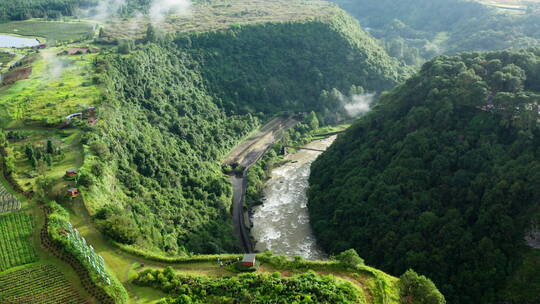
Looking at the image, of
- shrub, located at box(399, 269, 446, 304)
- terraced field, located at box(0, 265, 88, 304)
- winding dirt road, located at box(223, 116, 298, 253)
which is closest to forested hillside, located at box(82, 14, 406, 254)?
winding dirt road, located at box(223, 116, 298, 253)

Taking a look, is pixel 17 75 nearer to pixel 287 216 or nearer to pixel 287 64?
pixel 287 216

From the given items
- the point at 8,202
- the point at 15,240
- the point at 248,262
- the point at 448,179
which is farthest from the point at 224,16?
the point at 248,262

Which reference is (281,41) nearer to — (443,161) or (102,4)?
(102,4)

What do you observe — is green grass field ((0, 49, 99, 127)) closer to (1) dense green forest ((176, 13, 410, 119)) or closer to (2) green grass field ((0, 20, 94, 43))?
(2) green grass field ((0, 20, 94, 43))

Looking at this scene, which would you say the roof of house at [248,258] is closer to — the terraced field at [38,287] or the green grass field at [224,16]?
the terraced field at [38,287]

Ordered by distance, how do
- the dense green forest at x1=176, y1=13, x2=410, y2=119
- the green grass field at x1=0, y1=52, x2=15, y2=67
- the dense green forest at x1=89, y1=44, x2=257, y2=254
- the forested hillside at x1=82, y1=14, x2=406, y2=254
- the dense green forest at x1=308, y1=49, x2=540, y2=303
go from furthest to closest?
the dense green forest at x1=176, y1=13, x2=410, y2=119
the green grass field at x1=0, y1=52, x2=15, y2=67
the forested hillside at x1=82, y1=14, x2=406, y2=254
the dense green forest at x1=89, y1=44, x2=257, y2=254
the dense green forest at x1=308, y1=49, x2=540, y2=303

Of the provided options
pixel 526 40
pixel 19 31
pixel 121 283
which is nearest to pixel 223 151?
pixel 121 283
